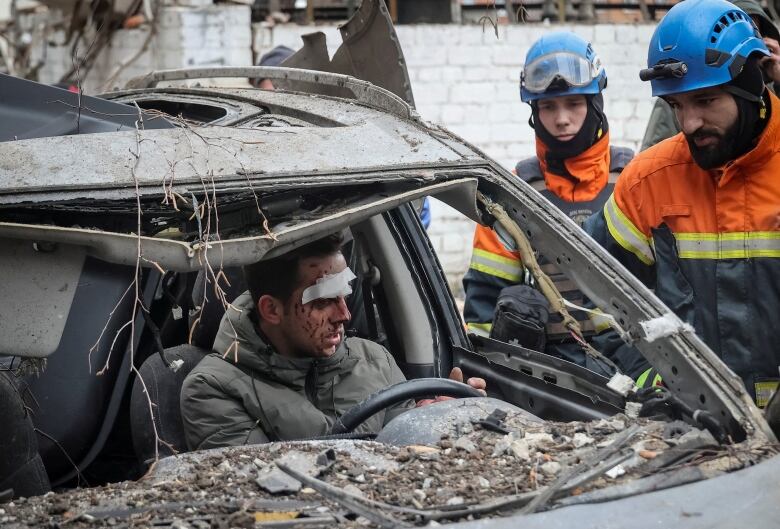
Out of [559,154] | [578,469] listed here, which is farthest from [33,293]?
[559,154]

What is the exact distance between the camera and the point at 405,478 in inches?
90.4

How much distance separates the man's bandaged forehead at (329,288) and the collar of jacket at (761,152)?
127 cm

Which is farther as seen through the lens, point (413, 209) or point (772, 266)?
point (413, 209)

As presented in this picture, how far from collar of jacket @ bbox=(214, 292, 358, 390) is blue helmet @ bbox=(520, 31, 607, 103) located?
1.91m

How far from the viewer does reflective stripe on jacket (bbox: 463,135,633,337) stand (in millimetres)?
4336

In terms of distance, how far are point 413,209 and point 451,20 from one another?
6.71 metres

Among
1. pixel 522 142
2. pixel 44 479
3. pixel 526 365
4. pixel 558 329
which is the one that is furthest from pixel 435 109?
pixel 44 479

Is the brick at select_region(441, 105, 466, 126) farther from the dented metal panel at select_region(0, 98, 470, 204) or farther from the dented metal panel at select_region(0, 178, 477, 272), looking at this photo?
the dented metal panel at select_region(0, 178, 477, 272)

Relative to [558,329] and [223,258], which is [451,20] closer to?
[558,329]

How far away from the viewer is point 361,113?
333 cm

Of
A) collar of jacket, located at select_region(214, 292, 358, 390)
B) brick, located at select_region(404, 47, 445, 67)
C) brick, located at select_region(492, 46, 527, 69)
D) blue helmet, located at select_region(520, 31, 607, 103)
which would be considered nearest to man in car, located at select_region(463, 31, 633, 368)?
blue helmet, located at select_region(520, 31, 607, 103)

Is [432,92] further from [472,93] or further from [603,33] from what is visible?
[603,33]

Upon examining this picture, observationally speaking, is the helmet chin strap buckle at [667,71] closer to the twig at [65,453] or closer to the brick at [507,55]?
the twig at [65,453]

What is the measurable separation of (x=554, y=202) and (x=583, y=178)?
0.18m
